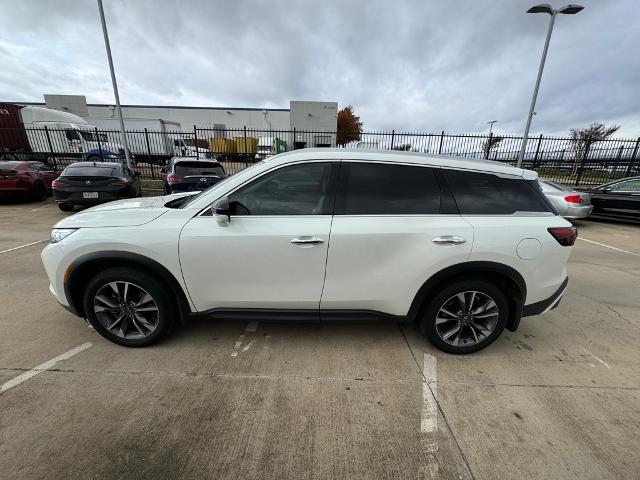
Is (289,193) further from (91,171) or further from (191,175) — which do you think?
(91,171)

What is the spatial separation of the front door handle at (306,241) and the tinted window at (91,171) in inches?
312

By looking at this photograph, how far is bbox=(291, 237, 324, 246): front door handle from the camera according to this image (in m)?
2.41

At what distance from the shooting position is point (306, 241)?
2.41 metres

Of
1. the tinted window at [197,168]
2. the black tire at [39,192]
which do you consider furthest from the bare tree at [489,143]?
the black tire at [39,192]

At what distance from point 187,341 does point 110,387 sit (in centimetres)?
68

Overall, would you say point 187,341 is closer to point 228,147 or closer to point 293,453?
point 293,453

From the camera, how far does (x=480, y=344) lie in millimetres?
2773

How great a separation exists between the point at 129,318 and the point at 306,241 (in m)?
1.76

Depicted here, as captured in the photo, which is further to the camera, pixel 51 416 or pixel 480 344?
pixel 480 344

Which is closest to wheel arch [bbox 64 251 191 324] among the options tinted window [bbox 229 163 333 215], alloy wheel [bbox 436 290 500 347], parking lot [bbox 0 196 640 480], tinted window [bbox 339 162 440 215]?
parking lot [bbox 0 196 640 480]

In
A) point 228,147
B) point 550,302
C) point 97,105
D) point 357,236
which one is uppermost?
point 97,105

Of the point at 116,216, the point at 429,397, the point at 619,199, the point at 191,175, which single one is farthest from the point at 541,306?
the point at 619,199

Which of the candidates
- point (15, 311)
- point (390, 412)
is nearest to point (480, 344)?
point (390, 412)

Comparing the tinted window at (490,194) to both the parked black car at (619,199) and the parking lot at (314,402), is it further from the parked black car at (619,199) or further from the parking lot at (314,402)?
the parked black car at (619,199)
